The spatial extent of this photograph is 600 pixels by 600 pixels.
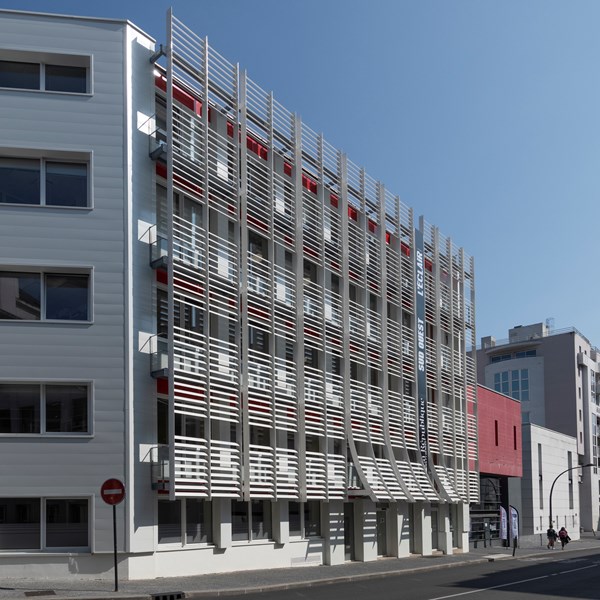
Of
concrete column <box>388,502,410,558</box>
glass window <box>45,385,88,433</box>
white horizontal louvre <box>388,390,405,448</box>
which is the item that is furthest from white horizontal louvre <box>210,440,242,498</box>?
concrete column <box>388,502,410,558</box>

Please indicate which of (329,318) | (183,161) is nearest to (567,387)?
(329,318)

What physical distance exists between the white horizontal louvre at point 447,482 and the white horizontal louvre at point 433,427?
2.88ft

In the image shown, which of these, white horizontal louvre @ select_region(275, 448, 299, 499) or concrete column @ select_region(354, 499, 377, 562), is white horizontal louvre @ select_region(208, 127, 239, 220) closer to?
white horizontal louvre @ select_region(275, 448, 299, 499)

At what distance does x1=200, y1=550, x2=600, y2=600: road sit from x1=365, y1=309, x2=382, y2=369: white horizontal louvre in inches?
327

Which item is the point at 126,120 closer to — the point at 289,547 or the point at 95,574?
the point at 95,574

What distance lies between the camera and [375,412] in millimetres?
38094

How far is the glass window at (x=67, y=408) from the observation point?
24141 mm

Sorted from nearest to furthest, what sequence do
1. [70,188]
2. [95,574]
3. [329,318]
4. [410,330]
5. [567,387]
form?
[95,574]
[70,188]
[329,318]
[410,330]
[567,387]

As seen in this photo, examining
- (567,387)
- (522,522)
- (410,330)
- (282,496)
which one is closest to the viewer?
(282,496)

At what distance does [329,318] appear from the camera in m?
35.0

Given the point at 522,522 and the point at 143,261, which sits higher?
the point at 143,261

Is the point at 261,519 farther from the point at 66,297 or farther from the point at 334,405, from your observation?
the point at 66,297

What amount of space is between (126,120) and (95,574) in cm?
1140

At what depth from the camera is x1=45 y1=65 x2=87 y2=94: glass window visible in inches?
1006
